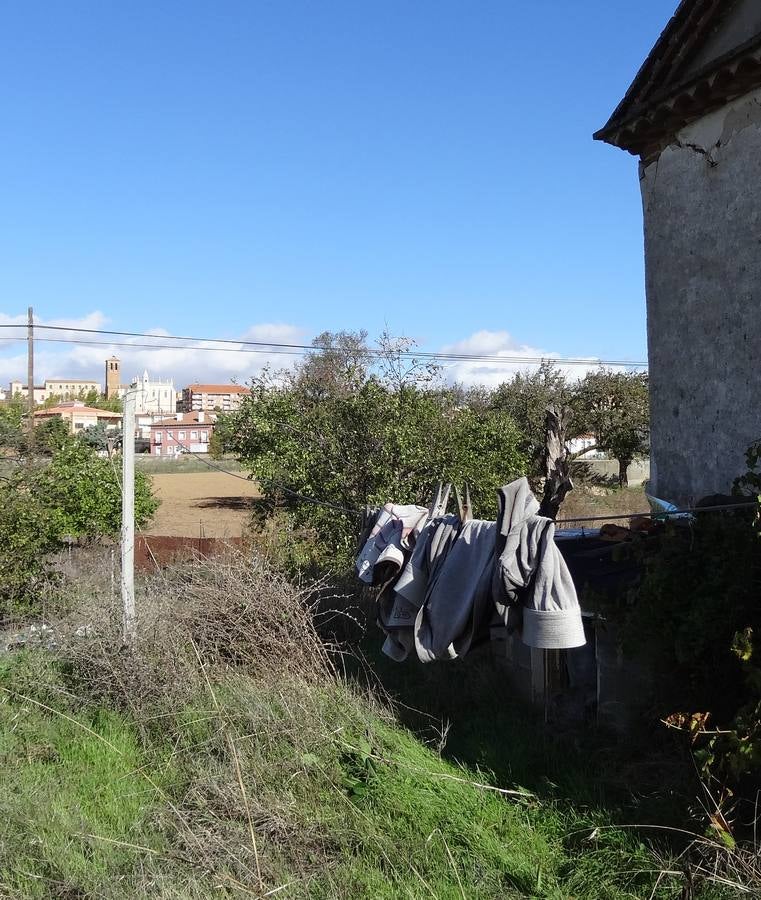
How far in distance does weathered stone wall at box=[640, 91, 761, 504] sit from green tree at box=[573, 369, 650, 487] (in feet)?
71.5

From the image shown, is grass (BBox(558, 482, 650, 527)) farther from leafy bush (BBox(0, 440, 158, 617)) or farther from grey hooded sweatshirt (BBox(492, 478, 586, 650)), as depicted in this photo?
grey hooded sweatshirt (BBox(492, 478, 586, 650))

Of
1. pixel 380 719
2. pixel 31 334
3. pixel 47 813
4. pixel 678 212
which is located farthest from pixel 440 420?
pixel 31 334

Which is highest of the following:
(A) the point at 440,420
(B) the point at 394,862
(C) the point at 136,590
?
(A) the point at 440,420

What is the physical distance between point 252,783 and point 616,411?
26.8 metres

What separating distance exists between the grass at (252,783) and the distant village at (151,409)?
8.90 feet

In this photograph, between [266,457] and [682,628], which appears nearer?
[682,628]

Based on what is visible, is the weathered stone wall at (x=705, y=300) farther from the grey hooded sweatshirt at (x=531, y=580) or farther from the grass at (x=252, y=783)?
the grey hooded sweatshirt at (x=531, y=580)

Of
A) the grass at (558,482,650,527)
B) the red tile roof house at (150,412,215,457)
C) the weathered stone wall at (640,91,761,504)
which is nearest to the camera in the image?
the weathered stone wall at (640,91,761,504)

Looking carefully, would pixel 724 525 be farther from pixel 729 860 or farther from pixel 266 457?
pixel 266 457

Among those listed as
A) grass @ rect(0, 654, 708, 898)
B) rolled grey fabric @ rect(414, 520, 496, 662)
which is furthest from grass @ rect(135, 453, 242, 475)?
rolled grey fabric @ rect(414, 520, 496, 662)

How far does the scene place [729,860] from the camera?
185 inches

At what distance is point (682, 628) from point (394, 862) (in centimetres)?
221

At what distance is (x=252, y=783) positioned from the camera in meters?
5.86

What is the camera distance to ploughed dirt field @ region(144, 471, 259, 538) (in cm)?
2811
